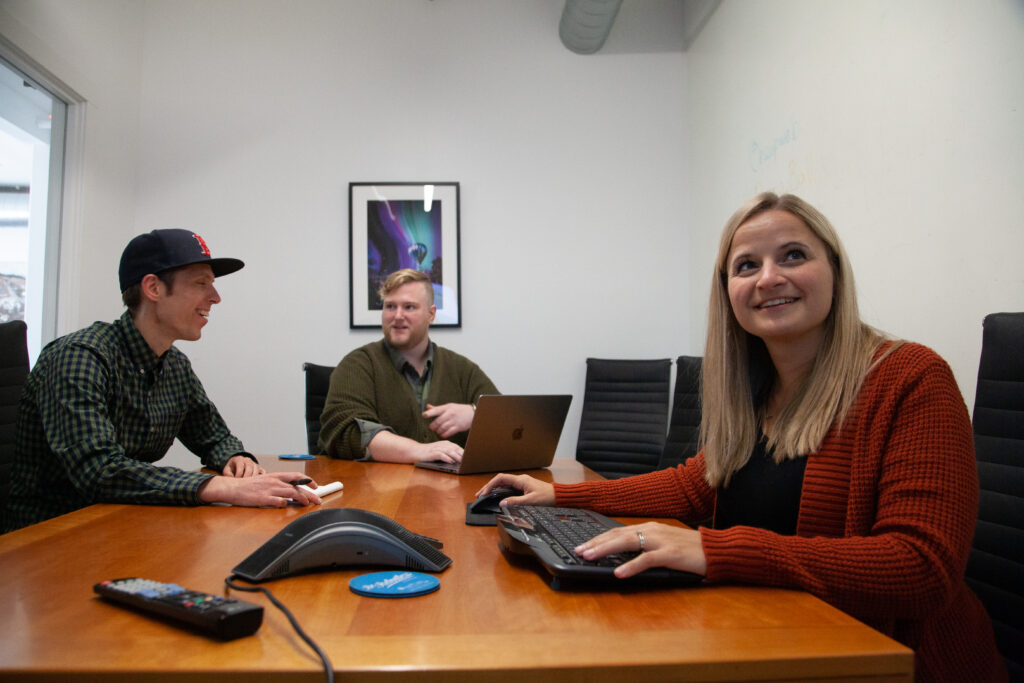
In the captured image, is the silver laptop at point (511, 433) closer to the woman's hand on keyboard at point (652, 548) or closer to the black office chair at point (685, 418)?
the woman's hand on keyboard at point (652, 548)

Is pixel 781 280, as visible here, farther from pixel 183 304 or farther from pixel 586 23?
pixel 586 23

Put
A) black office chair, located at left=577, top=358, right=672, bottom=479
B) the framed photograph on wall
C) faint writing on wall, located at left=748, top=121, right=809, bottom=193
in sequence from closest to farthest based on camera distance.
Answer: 1. faint writing on wall, located at left=748, top=121, right=809, bottom=193
2. black office chair, located at left=577, top=358, right=672, bottom=479
3. the framed photograph on wall

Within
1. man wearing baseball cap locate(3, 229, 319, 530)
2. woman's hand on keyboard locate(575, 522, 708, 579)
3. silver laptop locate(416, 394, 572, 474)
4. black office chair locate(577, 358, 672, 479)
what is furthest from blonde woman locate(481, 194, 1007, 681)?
black office chair locate(577, 358, 672, 479)

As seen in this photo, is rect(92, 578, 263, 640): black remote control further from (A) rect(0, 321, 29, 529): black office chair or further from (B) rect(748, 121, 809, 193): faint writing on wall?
(B) rect(748, 121, 809, 193): faint writing on wall

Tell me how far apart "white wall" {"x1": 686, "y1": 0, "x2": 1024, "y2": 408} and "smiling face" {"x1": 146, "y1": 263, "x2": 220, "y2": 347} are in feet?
6.68

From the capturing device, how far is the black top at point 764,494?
43.6 inches

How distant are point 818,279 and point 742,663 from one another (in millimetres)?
746

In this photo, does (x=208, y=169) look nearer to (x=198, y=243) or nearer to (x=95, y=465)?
(x=198, y=243)

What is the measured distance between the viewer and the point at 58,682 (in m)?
0.57

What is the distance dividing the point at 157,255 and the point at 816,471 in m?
1.65

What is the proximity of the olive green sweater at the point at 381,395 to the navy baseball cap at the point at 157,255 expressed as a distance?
680 millimetres

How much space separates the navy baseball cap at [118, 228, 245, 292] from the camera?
1732mm

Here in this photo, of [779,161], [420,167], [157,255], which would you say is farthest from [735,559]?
[420,167]

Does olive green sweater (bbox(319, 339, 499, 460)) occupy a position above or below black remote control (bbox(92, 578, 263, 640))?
above
